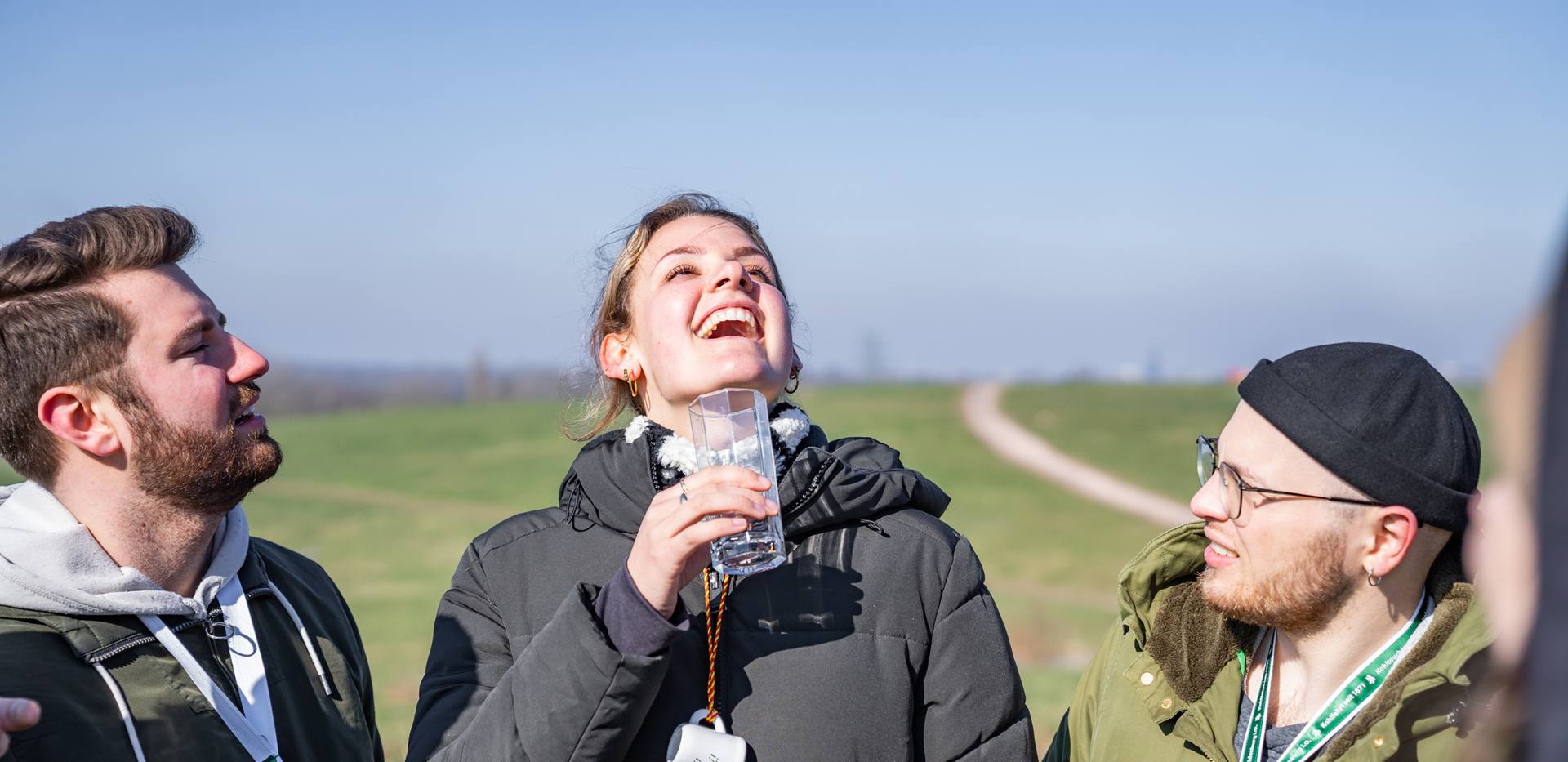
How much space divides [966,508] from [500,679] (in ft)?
81.1

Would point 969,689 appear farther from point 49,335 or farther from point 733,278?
point 49,335

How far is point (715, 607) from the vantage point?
279 cm

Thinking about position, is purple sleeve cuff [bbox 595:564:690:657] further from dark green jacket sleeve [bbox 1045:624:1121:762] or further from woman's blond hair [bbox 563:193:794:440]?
dark green jacket sleeve [bbox 1045:624:1121:762]

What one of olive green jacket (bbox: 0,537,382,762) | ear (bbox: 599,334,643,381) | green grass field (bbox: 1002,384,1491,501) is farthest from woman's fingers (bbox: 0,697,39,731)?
green grass field (bbox: 1002,384,1491,501)

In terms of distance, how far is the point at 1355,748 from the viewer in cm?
277

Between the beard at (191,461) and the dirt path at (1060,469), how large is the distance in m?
20.5

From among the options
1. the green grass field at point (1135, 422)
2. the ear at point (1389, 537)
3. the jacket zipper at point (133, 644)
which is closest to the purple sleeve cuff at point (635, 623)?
the jacket zipper at point (133, 644)

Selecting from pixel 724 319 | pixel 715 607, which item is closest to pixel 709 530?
pixel 715 607

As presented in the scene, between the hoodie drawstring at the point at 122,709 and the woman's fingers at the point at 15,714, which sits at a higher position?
the woman's fingers at the point at 15,714

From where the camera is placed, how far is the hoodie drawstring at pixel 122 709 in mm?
2795

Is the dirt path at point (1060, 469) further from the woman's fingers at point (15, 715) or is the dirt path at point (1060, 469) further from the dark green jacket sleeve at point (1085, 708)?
the woman's fingers at point (15, 715)

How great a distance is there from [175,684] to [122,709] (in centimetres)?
17

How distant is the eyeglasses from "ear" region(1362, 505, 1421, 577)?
0.16 ft

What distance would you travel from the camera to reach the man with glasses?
2852mm
